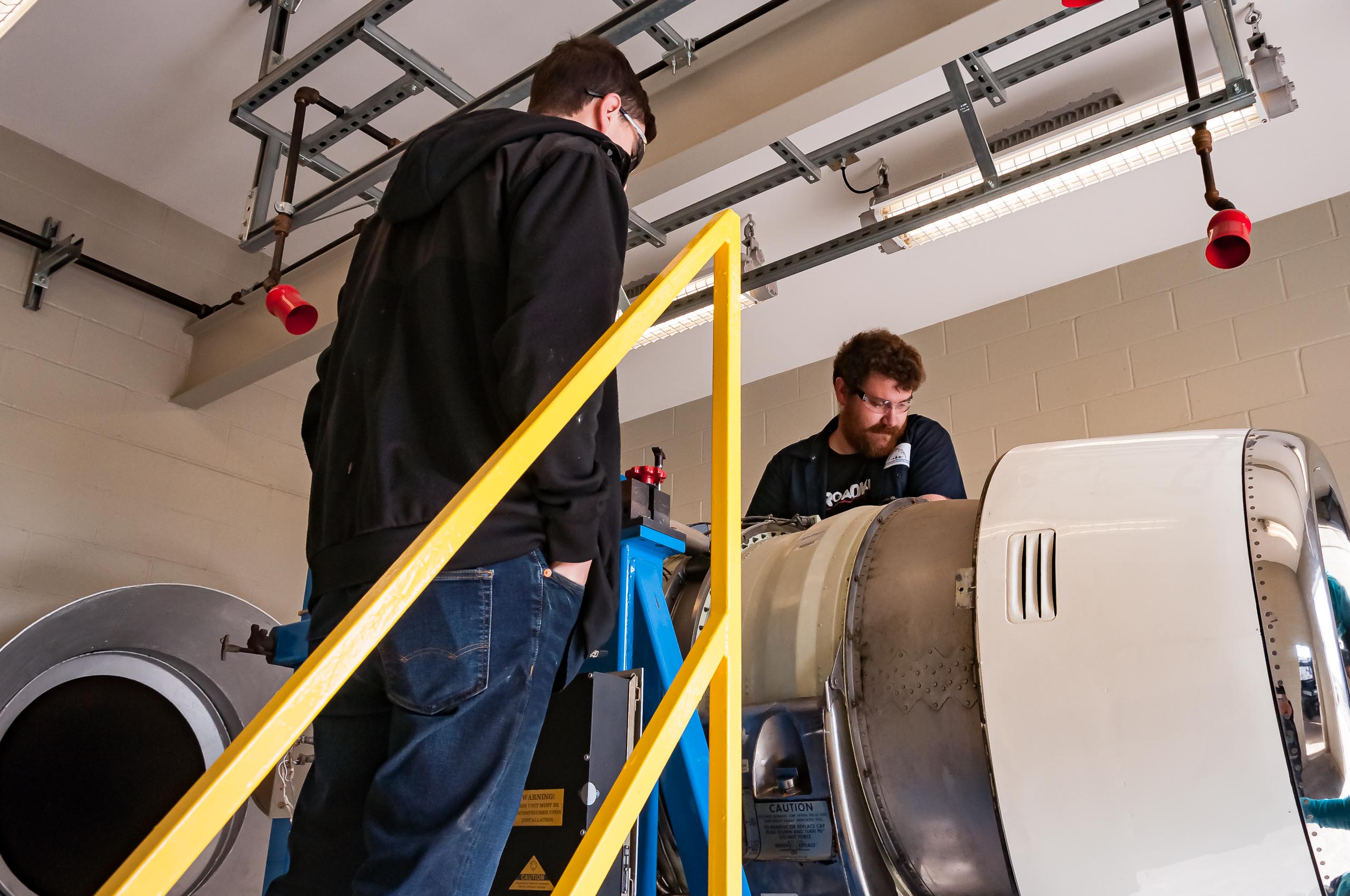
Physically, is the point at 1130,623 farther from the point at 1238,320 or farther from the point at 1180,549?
the point at 1238,320

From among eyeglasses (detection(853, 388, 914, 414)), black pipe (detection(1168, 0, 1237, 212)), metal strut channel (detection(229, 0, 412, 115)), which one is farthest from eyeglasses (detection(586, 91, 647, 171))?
metal strut channel (detection(229, 0, 412, 115))

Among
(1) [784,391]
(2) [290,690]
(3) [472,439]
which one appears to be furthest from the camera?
(1) [784,391]

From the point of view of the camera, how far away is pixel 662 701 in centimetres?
123

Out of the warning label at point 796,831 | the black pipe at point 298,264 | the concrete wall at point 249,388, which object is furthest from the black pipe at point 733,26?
the concrete wall at point 249,388

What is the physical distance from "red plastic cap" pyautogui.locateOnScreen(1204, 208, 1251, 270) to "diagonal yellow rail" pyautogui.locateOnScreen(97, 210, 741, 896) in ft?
6.87

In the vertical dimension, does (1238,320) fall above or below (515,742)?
above

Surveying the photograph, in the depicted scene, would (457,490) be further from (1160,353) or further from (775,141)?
(1160,353)

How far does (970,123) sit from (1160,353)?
1.76 meters

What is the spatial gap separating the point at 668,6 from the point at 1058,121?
70.2 inches

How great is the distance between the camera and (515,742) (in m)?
1.23

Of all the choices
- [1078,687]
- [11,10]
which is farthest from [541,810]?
[11,10]

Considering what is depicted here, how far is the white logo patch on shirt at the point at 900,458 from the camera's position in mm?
3025

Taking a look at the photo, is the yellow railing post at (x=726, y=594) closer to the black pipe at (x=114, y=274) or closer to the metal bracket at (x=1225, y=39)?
the metal bracket at (x=1225, y=39)

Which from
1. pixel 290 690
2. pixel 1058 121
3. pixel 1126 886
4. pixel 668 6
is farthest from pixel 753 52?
pixel 290 690
